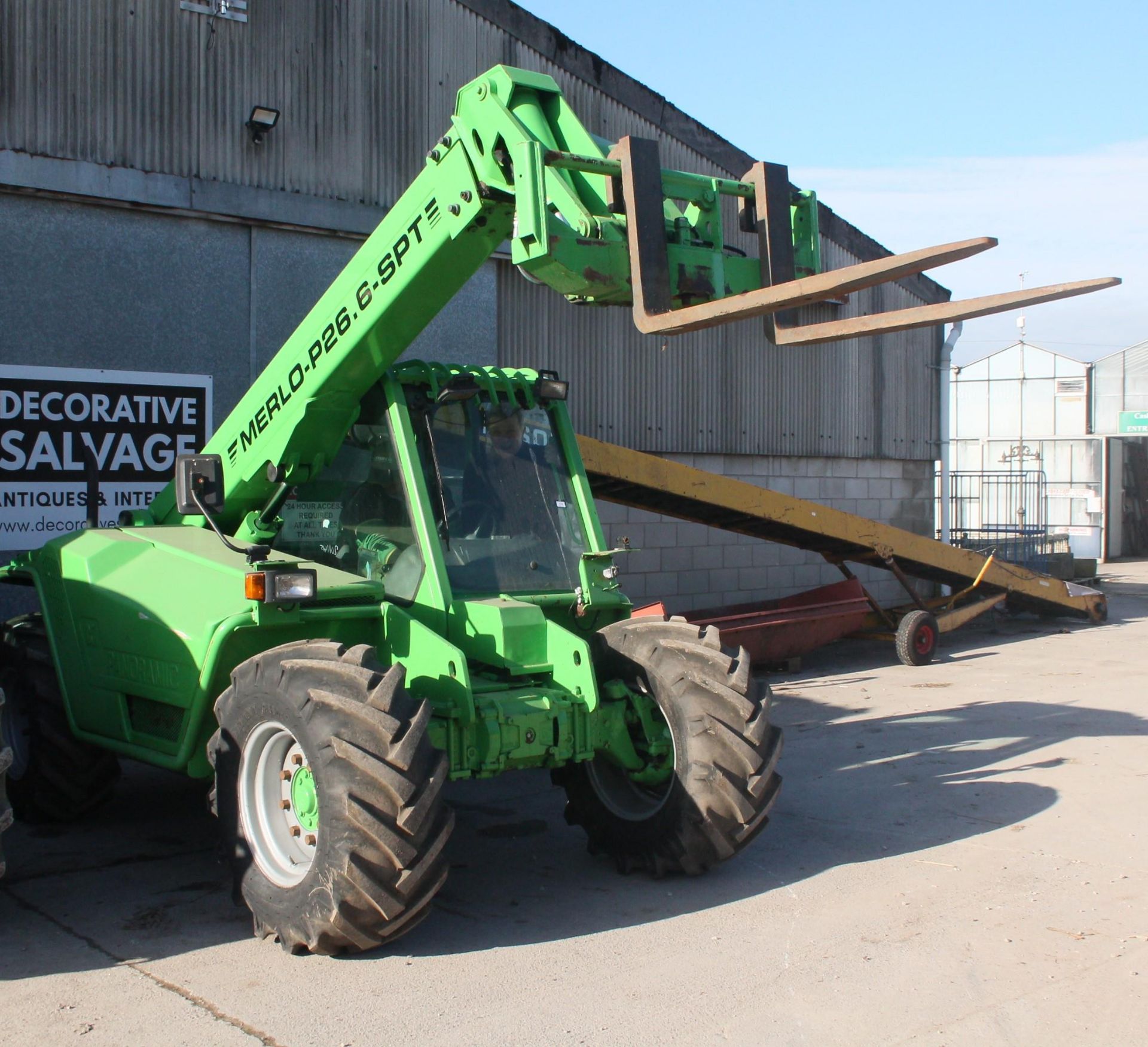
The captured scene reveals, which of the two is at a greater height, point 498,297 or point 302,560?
point 498,297

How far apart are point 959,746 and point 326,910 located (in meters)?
6.07

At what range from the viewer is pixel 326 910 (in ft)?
16.3

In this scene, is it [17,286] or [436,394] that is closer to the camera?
[436,394]

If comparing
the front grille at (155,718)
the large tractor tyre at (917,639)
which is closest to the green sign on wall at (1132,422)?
the large tractor tyre at (917,639)

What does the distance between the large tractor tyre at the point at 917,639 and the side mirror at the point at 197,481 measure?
9.78 m

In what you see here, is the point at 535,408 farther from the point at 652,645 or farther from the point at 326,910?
the point at 326,910

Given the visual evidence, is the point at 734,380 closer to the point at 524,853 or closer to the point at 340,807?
the point at 524,853

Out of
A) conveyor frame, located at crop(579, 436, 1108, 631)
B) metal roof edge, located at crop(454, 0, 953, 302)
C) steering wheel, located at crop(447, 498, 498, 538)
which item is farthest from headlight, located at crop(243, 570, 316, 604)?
metal roof edge, located at crop(454, 0, 953, 302)

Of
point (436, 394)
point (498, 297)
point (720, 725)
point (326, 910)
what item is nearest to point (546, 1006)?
point (326, 910)

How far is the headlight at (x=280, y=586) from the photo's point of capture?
554 centimetres

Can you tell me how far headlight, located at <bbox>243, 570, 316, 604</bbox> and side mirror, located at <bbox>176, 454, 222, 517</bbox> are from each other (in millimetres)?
591

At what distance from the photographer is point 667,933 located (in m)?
5.55

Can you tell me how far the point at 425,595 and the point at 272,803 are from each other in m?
1.20

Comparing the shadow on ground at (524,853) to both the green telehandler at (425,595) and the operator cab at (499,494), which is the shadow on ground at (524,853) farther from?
the operator cab at (499,494)
